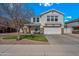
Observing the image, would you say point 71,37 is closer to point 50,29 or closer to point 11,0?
point 50,29

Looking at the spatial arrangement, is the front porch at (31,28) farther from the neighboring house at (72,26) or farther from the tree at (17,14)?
the neighboring house at (72,26)

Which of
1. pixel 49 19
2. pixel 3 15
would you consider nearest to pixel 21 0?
pixel 3 15

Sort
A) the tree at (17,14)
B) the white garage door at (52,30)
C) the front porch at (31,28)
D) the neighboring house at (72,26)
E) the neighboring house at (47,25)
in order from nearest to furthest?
the tree at (17,14), the front porch at (31,28), the neighboring house at (47,25), the neighboring house at (72,26), the white garage door at (52,30)

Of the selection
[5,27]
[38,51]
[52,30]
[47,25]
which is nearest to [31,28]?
[5,27]

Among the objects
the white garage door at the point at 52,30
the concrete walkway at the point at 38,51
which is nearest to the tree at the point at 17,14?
the white garage door at the point at 52,30

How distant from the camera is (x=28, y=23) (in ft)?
42.7

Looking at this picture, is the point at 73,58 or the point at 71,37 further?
the point at 71,37

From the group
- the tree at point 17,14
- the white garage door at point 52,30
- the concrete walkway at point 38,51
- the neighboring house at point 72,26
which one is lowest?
the concrete walkway at point 38,51

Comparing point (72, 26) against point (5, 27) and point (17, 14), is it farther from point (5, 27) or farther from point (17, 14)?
point (5, 27)

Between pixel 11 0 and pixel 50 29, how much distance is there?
9.45 metres

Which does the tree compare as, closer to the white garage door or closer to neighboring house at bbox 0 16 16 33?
neighboring house at bbox 0 16 16 33

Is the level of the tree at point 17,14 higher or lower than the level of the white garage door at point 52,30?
higher

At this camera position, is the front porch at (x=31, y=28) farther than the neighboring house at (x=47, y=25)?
No

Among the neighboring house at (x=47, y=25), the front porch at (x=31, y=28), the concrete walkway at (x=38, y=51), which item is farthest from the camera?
the neighboring house at (x=47, y=25)
